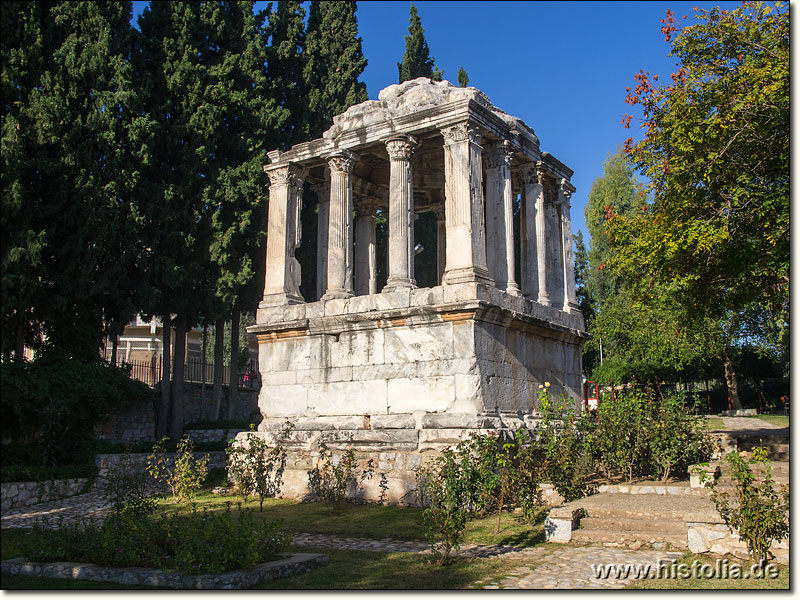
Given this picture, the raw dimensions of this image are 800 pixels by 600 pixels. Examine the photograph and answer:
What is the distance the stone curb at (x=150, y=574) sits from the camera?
20.2ft

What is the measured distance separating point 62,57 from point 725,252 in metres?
12.5

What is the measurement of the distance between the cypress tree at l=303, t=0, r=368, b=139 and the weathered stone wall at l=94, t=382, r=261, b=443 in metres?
9.24

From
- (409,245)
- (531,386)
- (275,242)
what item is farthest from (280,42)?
(531,386)

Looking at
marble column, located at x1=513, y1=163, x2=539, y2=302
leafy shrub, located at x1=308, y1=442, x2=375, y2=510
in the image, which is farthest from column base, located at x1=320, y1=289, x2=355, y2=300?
marble column, located at x1=513, y1=163, x2=539, y2=302

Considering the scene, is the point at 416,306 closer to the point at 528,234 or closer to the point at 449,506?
the point at 528,234

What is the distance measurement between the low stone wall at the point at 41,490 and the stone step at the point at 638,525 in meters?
8.82

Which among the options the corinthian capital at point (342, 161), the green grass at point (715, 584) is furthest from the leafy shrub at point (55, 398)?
the green grass at point (715, 584)

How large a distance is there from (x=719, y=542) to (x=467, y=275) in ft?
19.1

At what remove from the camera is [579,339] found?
15250 mm

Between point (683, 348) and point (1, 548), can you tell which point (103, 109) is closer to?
point (1, 548)

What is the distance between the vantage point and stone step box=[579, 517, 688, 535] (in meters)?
8.66

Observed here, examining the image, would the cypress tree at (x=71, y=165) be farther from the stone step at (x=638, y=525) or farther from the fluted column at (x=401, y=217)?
the stone step at (x=638, y=525)

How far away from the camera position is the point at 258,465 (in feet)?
40.5

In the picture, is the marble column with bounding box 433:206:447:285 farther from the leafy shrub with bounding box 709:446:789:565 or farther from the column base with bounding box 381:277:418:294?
the leafy shrub with bounding box 709:446:789:565
